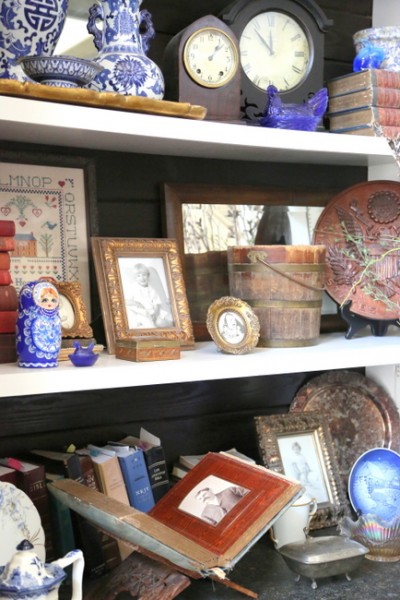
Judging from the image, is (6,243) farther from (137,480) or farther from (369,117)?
(369,117)

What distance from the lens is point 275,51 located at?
159 cm

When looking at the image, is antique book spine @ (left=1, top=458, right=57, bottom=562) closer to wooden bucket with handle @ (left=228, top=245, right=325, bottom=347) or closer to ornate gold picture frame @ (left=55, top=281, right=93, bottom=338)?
ornate gold picture frame @ (left=55, top=281, right=93, bottom=338)

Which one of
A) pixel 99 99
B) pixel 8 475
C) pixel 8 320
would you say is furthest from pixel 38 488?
pixel 99 99

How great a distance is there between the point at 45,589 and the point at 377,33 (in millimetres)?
1237

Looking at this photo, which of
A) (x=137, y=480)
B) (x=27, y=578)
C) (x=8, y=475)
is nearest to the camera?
(x=27, y=578)

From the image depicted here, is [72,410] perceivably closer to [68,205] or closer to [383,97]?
[68,205]

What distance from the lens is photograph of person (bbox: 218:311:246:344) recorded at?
56.6 inches

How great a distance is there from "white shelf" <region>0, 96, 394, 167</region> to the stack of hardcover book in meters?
0.04

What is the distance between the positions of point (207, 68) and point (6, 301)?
57 cm

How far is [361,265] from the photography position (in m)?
1.67

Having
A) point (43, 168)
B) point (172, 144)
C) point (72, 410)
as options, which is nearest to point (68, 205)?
point (43, 168)

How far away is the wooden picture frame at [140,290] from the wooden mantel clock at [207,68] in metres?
0.28

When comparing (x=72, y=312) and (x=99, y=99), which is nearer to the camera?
(x=99, y=99)

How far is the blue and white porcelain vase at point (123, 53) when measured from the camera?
53.1 inches
